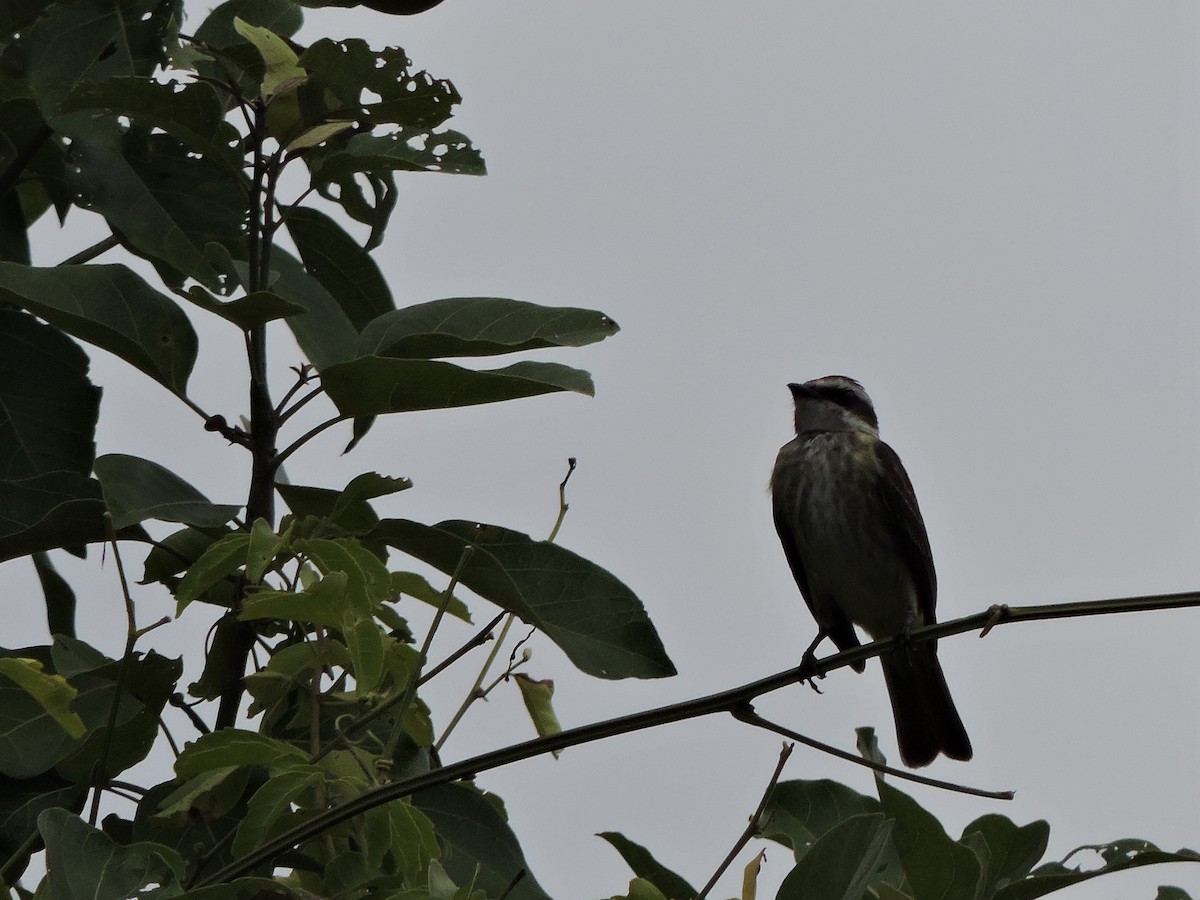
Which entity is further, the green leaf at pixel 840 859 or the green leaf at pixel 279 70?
the green leaf at pixel 279 70

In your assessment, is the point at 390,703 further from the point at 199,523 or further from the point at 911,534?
the point at 911,534

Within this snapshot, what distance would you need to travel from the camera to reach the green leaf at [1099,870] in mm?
→ 2672

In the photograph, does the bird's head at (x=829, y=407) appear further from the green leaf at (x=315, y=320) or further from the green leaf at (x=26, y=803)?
the green leaf at (x=26, y=803)

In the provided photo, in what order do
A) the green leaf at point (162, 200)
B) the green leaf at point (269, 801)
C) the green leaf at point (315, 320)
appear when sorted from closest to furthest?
the green leaf at point (269, 801)
the green leaf at point (162, 200)
the green leaf at point (315, 320)

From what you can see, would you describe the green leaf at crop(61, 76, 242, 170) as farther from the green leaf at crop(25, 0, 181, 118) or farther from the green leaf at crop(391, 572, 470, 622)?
the green leaf at crop(391, 572, 470, 622)

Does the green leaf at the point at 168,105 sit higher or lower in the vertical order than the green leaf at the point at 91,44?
lower

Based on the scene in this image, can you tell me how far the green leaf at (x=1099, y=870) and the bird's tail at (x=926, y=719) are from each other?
Answer: 2863 mm

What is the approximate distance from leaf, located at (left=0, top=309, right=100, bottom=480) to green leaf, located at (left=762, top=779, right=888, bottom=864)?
66.7 inches

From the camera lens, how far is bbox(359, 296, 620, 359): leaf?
309cm

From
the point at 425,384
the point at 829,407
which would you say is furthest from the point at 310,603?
the point at 829,407

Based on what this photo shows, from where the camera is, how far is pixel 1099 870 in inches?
109

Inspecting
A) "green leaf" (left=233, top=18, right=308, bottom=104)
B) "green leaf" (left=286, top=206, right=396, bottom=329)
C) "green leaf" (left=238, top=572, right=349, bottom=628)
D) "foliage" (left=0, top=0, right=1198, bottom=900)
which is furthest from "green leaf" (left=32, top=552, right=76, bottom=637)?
"green leaf" (left=238, top=572, right=349, bottom=628)

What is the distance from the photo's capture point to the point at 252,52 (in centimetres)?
328

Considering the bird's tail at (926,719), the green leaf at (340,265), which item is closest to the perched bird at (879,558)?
the bird's tail at (926,719)
